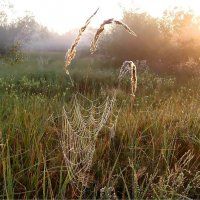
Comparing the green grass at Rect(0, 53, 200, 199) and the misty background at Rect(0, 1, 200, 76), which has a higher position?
the misty background at Rect(0, 1, 200, 76)

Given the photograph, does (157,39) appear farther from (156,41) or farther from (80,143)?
(80,143)

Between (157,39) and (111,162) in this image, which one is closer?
(111,162)

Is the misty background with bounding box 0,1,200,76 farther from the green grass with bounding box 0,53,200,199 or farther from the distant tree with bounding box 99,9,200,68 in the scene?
the green grass with bounding box 0,53,200,199

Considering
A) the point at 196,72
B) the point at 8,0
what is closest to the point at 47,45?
the point at 8,0

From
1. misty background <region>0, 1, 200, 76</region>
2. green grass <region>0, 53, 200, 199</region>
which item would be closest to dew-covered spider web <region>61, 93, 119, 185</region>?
green grass <region>0, 53, 200, 199</region>

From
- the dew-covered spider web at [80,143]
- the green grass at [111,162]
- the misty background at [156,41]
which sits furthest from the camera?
the misty background at [156,41]

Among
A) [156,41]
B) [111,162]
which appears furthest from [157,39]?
[111,162]

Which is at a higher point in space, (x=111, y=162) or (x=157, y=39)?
(x=157, y=39)

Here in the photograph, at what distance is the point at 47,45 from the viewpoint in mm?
74625

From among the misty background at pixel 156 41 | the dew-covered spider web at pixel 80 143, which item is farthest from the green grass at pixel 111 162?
the misty background at pixel 156 41

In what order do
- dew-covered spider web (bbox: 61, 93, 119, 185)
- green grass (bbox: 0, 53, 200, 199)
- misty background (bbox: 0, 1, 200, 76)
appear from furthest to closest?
1. misty background (bbox: 0, 1, 200, 76)
2. dew-covered spider web (bbox: 61, 93, 119, 185)
3. green grass (bbox: 0, 53, 200, 199)

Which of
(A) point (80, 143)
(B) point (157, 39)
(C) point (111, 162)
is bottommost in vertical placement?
(C) point (111, 162)

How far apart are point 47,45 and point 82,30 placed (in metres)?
73.9

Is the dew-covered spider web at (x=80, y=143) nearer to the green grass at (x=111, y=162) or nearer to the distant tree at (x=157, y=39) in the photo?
the green grass at (x=111, y=162)
